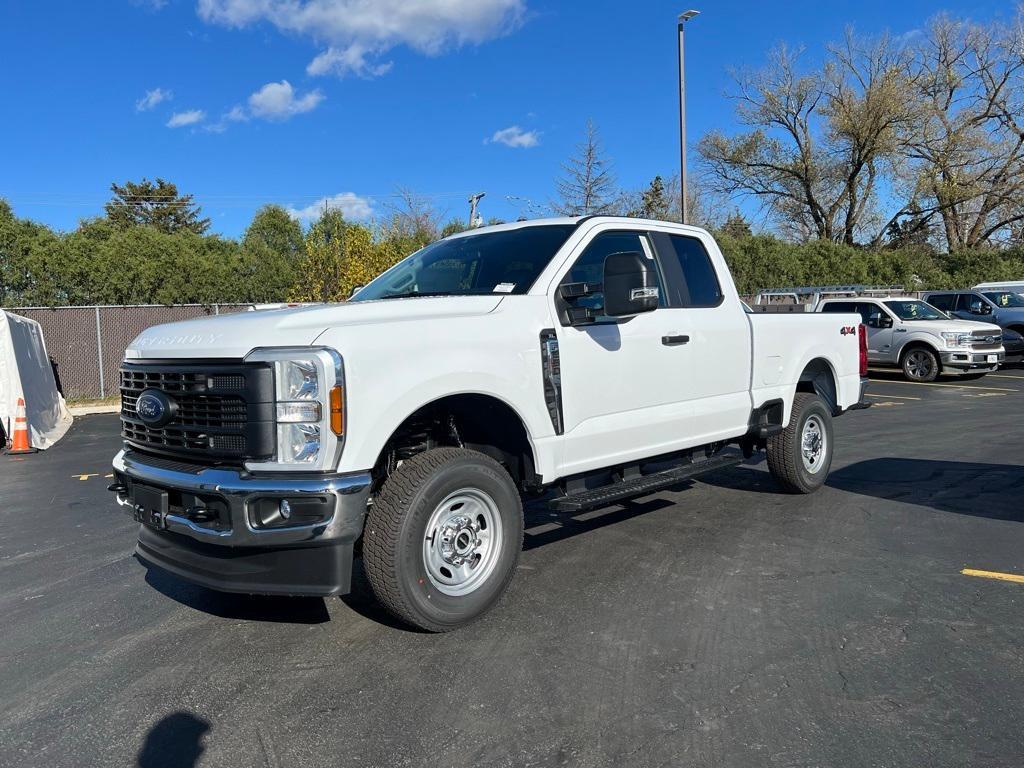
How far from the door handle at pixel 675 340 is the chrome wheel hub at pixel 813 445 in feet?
6.79

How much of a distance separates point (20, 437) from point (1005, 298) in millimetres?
24491

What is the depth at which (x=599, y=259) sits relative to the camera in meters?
5.05

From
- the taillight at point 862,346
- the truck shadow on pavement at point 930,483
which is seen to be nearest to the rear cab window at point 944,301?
the truck shadow on pavement at point 930,483

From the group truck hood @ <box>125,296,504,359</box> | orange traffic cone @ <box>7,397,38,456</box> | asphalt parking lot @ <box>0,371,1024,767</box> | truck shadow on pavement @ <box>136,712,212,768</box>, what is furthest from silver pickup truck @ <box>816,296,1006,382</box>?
truck shadow on pavement @ <box>136,712,212,768</box>

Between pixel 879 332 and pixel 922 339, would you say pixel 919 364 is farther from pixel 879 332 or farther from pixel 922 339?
pixel 879 332

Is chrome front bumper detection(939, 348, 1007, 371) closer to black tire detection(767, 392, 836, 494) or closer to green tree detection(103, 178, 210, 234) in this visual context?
black tire detection(767, 392, 836, 494)

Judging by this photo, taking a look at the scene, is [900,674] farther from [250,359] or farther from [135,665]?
[135,665]

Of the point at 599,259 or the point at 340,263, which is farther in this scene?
the point at 340,263

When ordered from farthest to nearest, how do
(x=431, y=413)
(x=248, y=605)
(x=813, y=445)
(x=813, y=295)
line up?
1. (x=813, y=295)
2. (x=813, y=445)
3. (x=248, y=605)
4. (x=431, y=413)

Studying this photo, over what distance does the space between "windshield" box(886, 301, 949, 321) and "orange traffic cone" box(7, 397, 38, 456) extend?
704 inches

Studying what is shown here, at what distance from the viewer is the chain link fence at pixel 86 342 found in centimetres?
1673

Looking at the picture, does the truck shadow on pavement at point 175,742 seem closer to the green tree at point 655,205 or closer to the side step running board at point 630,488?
the side step running board at point 630,488

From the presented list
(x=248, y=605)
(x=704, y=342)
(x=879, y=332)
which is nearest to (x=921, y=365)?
(x=879, y=332)

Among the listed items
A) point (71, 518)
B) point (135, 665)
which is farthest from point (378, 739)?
point (71, 518)
